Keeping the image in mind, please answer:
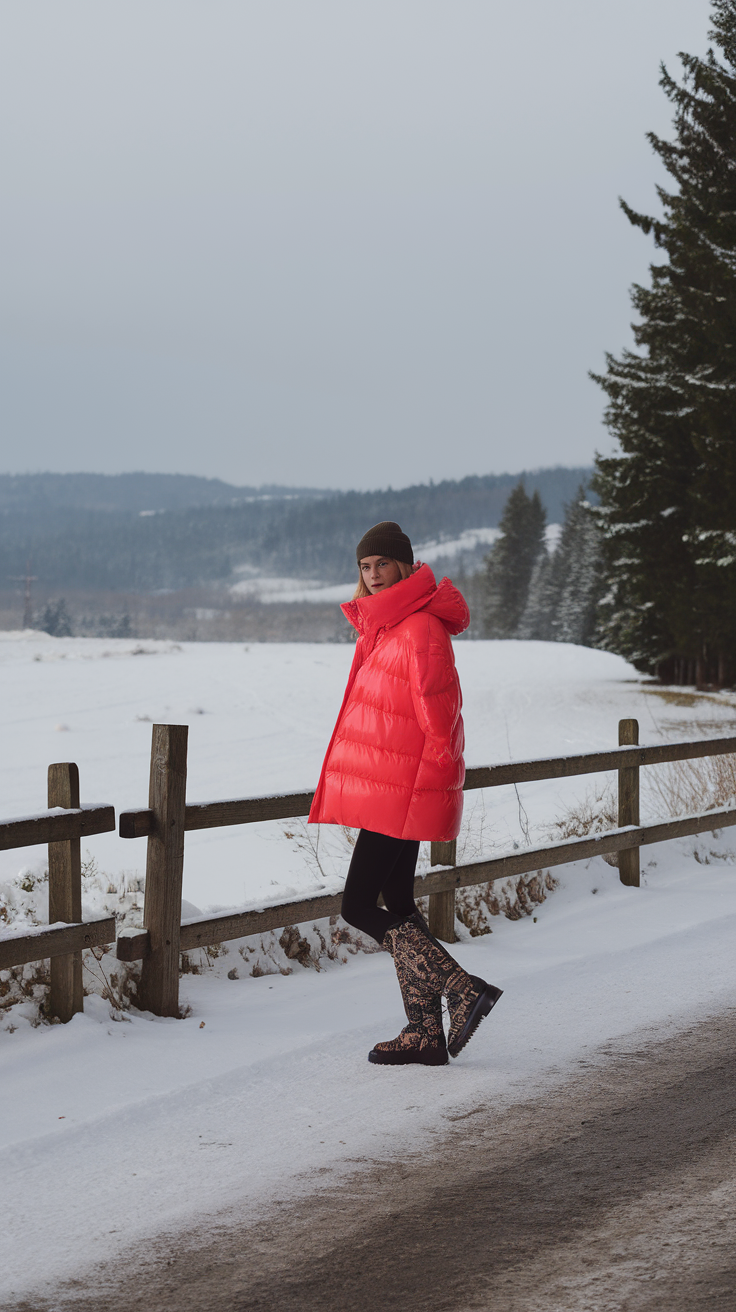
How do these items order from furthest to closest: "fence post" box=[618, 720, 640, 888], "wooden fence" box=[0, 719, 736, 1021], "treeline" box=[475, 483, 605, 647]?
"treeline" box=[475, 483, 605, 647] → "fence post" box=[618, 720, 640, 888] → "wooden fence" box=[0, 719, 736, 1021]

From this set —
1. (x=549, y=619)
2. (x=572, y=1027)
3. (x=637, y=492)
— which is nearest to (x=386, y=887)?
(x=572, y=1027)

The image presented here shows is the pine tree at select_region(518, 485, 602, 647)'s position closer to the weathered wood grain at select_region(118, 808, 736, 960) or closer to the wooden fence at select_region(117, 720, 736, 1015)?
the weathered wood grain at select_region(118, 808, 736, 960)

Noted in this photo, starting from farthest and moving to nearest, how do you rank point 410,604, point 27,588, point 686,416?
point 27,588, point 686,416, point 410,604

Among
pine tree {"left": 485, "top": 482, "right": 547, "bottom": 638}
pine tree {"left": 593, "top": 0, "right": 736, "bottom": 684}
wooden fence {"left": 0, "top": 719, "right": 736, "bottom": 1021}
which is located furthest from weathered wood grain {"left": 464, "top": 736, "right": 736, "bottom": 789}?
pine tree {"left": 485, "top": 482, "right": 547, "bottom": 638}

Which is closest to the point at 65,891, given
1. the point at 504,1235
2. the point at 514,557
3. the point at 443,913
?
the point at 504,1235

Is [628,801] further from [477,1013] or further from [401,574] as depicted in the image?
[401,574]

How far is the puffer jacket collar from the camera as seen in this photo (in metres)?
4.61

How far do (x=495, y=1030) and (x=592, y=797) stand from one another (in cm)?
918

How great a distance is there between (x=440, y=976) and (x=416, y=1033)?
13.1 inches

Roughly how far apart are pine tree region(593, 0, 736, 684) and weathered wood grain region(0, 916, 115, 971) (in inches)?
763

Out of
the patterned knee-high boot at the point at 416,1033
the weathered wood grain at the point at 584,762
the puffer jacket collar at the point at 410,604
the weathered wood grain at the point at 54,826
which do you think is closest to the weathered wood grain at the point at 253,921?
the weathered wood grain at the point at 54,826

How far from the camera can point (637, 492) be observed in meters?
→ 31.5

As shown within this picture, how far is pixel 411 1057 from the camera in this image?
4.93m

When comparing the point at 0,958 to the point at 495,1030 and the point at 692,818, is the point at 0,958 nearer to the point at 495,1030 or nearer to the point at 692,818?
the point at 495,1030
